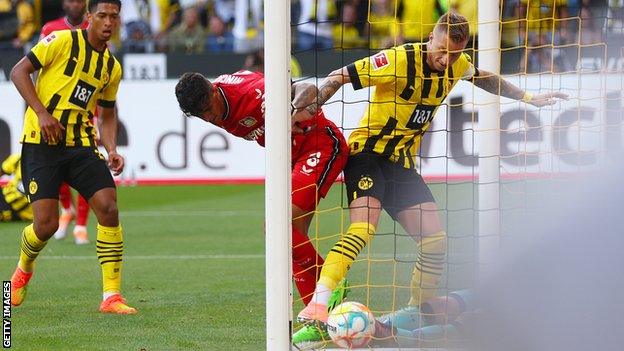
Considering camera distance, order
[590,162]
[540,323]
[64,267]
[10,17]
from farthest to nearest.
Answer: [10,17]
[64,267]
[590,162]
[540,323]

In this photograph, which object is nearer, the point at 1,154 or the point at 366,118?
the point at 366,118

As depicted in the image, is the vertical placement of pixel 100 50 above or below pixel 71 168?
above

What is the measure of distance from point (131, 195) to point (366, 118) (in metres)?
9.26

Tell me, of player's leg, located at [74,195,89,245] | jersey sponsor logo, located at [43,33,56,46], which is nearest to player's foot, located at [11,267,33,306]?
jersey sponsor logo, located at [43,33,56,46]

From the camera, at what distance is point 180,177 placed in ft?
54.7

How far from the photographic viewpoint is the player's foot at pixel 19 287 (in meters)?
7.70

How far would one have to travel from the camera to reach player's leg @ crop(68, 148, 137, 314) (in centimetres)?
740

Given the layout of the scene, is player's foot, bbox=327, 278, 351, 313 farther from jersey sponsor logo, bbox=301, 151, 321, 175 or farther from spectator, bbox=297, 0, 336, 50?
spectator, bbox=297, 0, 336, 50

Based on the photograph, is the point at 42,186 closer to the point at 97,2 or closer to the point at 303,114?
the point at 97,2

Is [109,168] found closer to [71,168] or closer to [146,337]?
[71,168]

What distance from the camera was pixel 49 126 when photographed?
23.7ft

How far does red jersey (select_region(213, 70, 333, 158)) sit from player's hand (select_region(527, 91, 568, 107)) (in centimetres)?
130

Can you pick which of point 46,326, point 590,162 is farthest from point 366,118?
point 46,326

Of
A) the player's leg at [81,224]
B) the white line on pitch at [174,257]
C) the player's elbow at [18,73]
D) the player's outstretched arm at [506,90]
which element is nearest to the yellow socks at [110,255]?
the player's elbow at [18,73]
